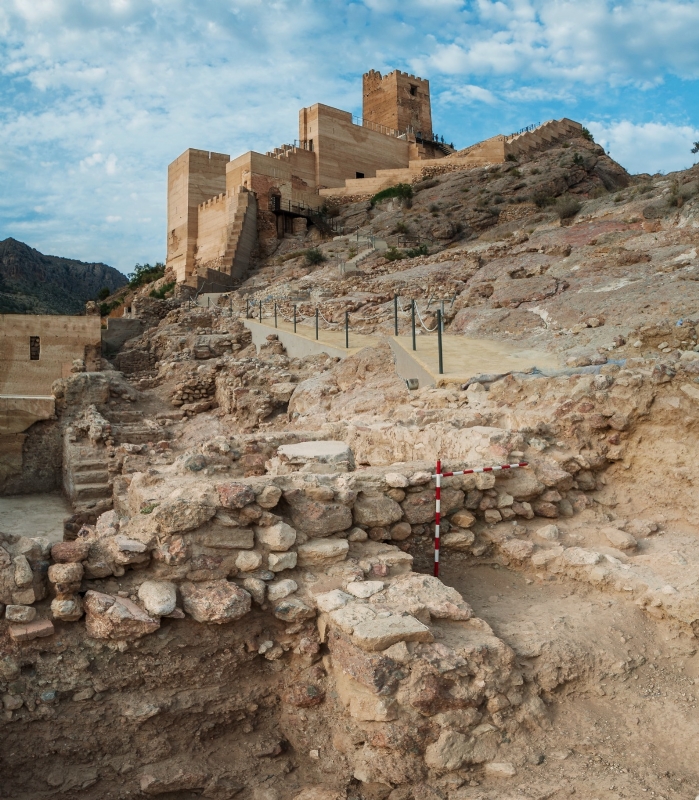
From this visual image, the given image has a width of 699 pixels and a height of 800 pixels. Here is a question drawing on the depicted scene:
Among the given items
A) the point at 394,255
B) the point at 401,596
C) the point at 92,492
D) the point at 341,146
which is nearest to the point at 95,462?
the point at 92,492

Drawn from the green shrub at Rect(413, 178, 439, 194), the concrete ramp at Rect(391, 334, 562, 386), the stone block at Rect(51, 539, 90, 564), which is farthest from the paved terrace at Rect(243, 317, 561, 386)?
the green shrub at Rect(413, 178, 439, 194)

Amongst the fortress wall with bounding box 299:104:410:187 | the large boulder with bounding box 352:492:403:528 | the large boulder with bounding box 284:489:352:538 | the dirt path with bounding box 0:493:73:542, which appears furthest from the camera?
the fortress wall with bounding box 299:104:410:187

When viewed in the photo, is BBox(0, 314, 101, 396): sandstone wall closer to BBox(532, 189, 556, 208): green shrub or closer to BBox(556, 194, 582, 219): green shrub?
BBox(556, 194, 582, 219): green shrub

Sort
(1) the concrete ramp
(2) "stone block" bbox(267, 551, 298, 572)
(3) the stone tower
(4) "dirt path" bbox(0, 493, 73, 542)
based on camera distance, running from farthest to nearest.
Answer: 1. (3) the stone tower
2. (4) "dirt path" bbox(0, 493, 73, 542)
3. (1) the concrete ramp
4. (2) "stone block" bbox(267, 551, 298, 572)

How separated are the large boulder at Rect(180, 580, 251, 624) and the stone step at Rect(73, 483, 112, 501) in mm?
7233

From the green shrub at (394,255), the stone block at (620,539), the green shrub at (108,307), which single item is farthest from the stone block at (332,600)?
→ the green shrub at (108,307)

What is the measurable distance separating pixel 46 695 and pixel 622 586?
3444mm

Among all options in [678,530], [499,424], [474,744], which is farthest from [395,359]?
[474,744]

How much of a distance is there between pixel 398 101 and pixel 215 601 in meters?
47.2

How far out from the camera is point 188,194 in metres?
34.2

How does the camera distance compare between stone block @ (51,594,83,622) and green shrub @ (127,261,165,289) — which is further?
green shrub @ (127,261,165,289)

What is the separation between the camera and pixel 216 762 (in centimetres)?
311

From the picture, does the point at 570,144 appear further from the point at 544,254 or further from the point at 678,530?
the point at 678,530

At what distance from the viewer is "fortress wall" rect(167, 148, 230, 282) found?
33.7 m
